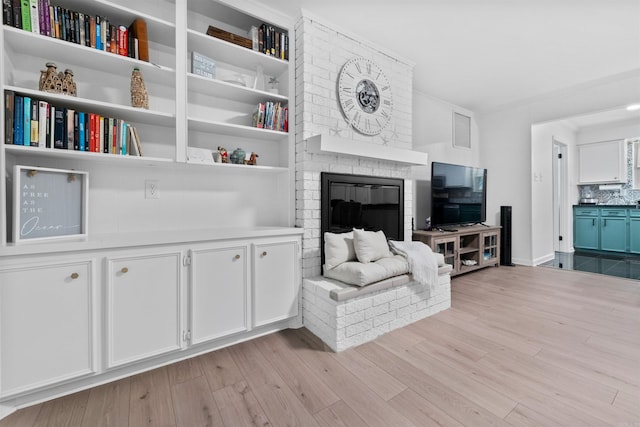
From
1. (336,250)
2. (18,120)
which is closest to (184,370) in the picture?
(336,250)

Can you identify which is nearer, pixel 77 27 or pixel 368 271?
pixel 77 27

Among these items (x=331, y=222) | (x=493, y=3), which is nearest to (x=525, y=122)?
(x=493, y=3)

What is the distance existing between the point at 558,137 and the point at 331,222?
522cm

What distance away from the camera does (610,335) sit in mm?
2061

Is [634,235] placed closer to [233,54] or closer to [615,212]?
[615,212]

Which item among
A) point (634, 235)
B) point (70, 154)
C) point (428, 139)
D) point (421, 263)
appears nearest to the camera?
point (70, 154)

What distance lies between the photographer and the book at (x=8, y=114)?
1.38 meters

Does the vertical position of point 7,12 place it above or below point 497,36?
below

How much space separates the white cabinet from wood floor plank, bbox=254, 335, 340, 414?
685 centimetres

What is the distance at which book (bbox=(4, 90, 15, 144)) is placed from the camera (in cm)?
138

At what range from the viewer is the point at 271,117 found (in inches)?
89.8

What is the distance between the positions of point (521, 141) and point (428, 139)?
172cm

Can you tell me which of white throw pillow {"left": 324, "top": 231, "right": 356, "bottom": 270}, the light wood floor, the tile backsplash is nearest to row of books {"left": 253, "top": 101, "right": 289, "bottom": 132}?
white throw pillow {"left": 324, "top": 231, "right": 356, "bottom": 270}

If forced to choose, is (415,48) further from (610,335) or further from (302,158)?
(610,335)
